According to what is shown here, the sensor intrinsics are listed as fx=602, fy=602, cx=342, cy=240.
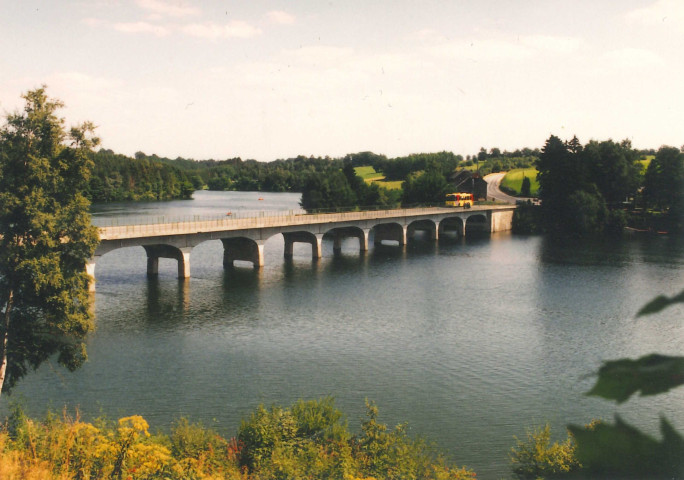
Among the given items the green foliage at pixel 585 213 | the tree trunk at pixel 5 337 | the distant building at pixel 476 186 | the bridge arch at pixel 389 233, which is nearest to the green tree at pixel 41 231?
the tree trunk at pixel 5 337

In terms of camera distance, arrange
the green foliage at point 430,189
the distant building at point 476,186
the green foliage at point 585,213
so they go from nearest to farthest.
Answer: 1. the green foliage at point 585,213
2. the green foliage at point 430,189
3. the distant building at point 476,186

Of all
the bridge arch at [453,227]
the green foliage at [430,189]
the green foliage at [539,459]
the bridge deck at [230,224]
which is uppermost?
the green foliage at [430,189]

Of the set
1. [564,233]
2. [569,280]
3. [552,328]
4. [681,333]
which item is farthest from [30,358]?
[564,233]

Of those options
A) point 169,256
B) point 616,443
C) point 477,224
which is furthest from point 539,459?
point 477,224

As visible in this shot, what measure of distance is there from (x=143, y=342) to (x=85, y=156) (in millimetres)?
21315

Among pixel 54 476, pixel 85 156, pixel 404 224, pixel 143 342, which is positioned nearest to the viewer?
pixel 54 476

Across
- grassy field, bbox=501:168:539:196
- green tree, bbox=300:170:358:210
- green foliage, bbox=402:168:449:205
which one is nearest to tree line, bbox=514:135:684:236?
green foliage, bbox=402:168:449:205

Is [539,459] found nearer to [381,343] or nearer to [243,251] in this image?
[381,343]

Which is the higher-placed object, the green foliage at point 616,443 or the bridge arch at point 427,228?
A: the green foliage at point 616,443

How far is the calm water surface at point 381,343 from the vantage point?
31.4 meters

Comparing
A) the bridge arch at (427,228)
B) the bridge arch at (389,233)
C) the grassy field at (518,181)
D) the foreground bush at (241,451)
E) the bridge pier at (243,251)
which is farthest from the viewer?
the grassy field at (518,181)

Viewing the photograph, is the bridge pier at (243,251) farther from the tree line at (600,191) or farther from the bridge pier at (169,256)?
A: the tree line at (600,191)

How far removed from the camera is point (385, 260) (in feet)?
294

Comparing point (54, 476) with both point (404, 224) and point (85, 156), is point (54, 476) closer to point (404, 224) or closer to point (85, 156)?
point (85, 156)
